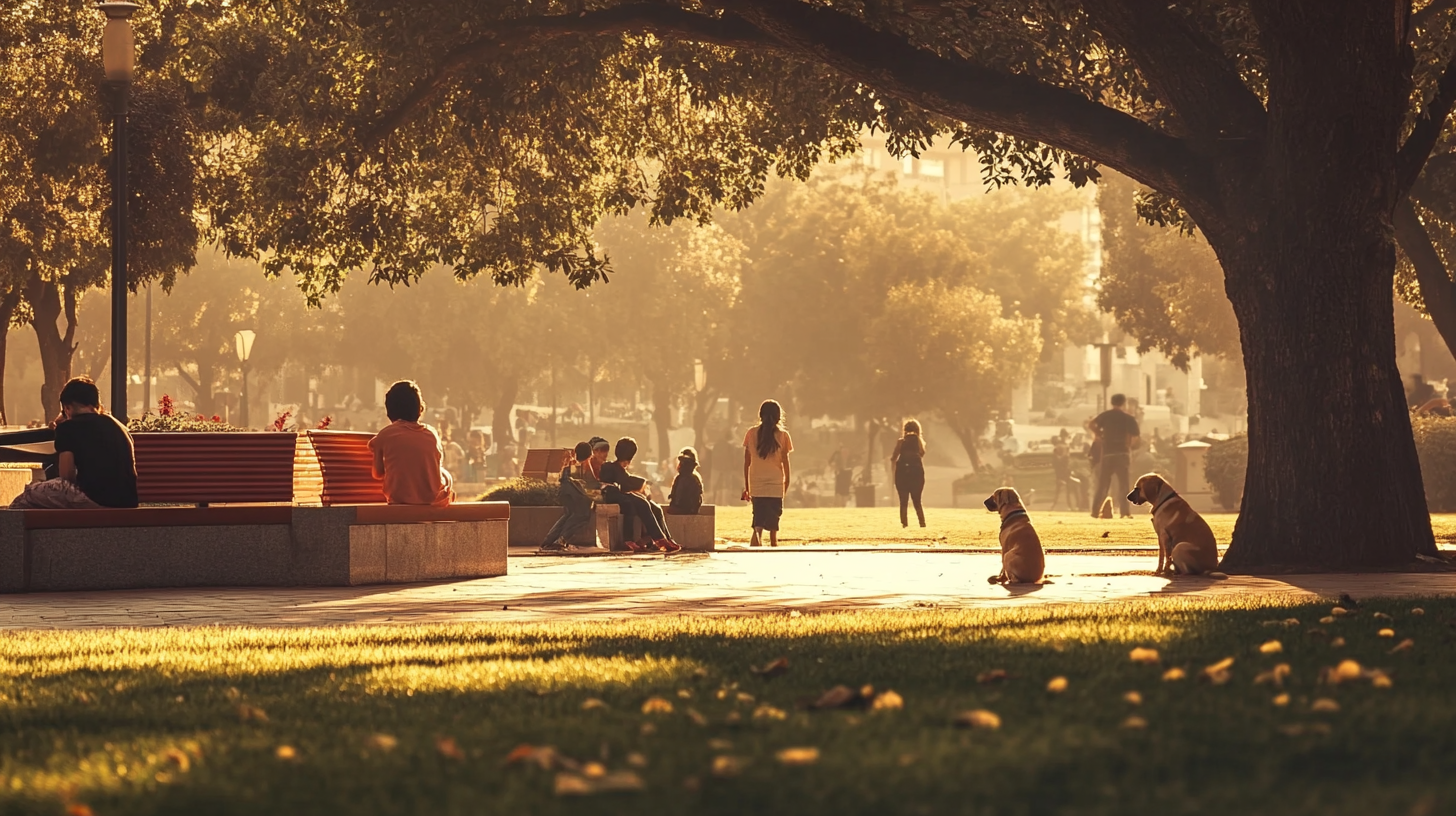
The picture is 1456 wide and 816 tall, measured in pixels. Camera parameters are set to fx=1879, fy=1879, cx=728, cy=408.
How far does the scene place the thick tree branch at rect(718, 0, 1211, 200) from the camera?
45.7ft

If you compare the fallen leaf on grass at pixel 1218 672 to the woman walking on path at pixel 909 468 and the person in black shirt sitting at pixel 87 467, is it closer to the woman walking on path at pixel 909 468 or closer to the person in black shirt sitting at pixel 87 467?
the person in black shirt sitting at pixel 87 467

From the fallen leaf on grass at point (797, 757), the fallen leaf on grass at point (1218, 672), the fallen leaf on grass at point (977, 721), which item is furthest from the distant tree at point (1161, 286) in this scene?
the fallen leaf on grass at point (797, 757)

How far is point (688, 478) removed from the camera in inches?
784

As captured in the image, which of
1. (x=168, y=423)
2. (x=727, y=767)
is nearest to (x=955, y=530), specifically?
(x=168, y=423)

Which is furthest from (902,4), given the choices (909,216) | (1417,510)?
(909,216)

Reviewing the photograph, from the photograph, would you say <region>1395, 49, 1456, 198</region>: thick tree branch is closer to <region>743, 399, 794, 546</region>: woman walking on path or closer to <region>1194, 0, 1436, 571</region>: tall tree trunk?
<region>1194, 0, 1436, 571</region>: tall tree trunk

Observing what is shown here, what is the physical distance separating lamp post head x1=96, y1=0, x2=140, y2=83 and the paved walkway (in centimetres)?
556

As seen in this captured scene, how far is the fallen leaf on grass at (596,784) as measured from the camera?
4000mm

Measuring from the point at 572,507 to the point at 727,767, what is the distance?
47.3 feet

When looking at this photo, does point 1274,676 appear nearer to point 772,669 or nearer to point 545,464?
point 772,669

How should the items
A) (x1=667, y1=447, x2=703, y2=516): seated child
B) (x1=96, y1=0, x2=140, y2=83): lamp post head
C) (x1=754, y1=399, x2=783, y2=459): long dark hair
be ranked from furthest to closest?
(x1=754, y1=399, x2=783, y2=459): long dark hair, (x1=667, y1=447, x2=703, y2=516): seated child, (x1=96, y1=0, x2=140, y2=83): lamp post head

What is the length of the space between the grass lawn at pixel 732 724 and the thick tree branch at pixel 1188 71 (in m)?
6.68

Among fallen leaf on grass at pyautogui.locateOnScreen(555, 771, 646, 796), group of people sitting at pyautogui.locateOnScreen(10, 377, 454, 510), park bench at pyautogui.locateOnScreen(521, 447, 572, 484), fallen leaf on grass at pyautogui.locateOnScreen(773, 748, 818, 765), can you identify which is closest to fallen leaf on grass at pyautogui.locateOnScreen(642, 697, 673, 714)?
fallen leaf on grass at pyautogui.locateOnScreen(773, 748, 818, 765)

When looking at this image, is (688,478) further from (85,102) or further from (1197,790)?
(1197,790)
